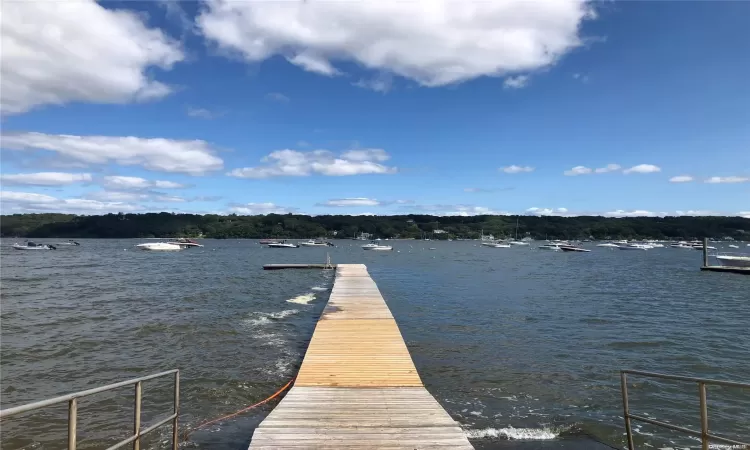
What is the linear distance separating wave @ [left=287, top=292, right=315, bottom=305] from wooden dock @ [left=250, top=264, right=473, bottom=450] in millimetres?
11114

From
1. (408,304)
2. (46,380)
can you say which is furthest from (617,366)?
(46,380)

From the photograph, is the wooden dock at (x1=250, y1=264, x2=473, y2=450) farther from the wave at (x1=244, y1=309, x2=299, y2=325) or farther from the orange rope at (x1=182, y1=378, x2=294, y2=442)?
the wave at (x1=244, y1=309, x2=299, y2=325)

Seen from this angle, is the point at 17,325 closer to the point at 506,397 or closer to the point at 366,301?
the point at 366,301

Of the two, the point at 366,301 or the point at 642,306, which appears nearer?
the point at 366,301

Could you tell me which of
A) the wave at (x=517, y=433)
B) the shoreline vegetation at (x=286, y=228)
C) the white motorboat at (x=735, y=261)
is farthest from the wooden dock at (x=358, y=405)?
the shoreline vegetation at (x=286, y=228)

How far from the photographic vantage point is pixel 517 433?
806cm

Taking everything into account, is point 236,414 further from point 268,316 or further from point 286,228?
point 286,228

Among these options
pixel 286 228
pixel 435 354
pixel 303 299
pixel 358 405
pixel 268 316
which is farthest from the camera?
pixel 286 228

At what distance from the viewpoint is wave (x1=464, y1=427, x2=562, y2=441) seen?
789 centimetres

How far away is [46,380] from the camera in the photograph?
1139 cm

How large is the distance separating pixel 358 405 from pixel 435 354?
665cm

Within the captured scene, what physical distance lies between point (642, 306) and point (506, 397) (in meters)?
18.1

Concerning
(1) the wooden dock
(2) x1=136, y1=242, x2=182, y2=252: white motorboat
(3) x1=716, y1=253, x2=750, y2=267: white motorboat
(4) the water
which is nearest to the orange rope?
(4) the water

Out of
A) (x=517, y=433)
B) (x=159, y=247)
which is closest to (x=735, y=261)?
(x=517, y=433)
